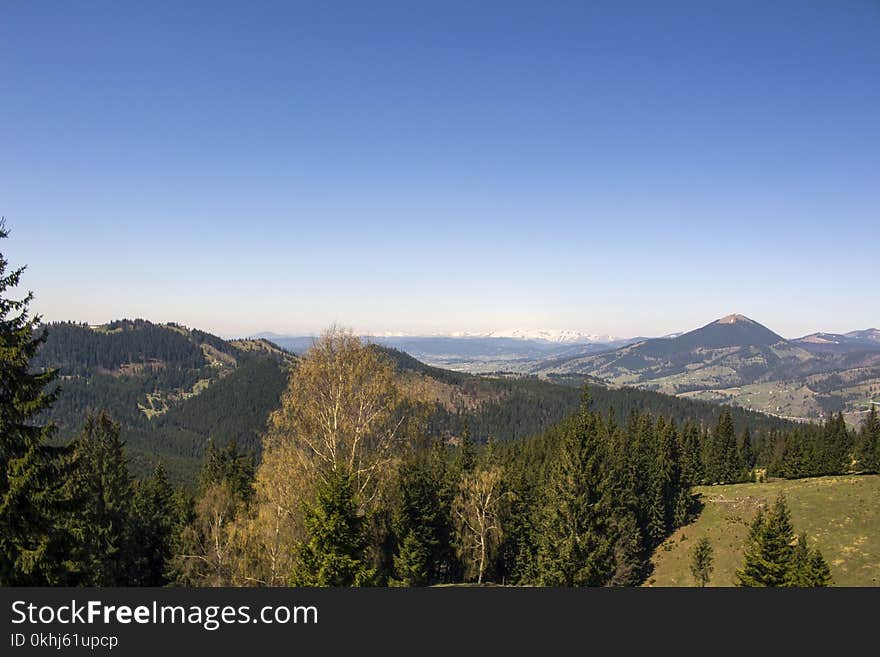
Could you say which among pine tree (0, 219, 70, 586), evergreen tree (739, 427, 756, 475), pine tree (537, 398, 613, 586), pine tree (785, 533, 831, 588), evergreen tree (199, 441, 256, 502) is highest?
pine tree (0, 219, 70, 586)

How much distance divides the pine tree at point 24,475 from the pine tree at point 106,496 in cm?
2147

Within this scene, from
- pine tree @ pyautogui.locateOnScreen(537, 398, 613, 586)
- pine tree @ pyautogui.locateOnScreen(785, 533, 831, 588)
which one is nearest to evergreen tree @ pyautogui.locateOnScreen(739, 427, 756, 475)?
pine tree @ pyautogui.locateOnScreen(785, 533, 831, 588)

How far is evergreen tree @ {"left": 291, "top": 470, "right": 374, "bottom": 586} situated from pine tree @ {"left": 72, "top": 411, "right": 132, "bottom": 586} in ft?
80.3

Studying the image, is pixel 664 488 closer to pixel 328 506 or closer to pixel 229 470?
pixel 229 470

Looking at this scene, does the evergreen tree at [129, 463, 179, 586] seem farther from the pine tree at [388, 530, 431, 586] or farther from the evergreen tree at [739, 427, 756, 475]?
the evergreen tree at [739, 427, 756, 475]

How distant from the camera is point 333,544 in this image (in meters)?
20.6

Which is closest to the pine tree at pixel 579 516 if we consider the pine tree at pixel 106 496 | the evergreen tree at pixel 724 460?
the pine tree at pixel 106 496

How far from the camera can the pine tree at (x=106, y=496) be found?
35.6m

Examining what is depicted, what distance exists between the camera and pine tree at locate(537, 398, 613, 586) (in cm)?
3098

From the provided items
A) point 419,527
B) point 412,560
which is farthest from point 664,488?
point 412,560

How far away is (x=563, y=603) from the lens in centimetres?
789

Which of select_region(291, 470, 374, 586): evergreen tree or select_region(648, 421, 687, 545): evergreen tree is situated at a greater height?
select_region(291, 470, 374, 586): evergreen tree

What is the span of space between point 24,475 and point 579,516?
3072 cm

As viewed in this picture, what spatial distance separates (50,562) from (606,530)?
3152 centimetres
